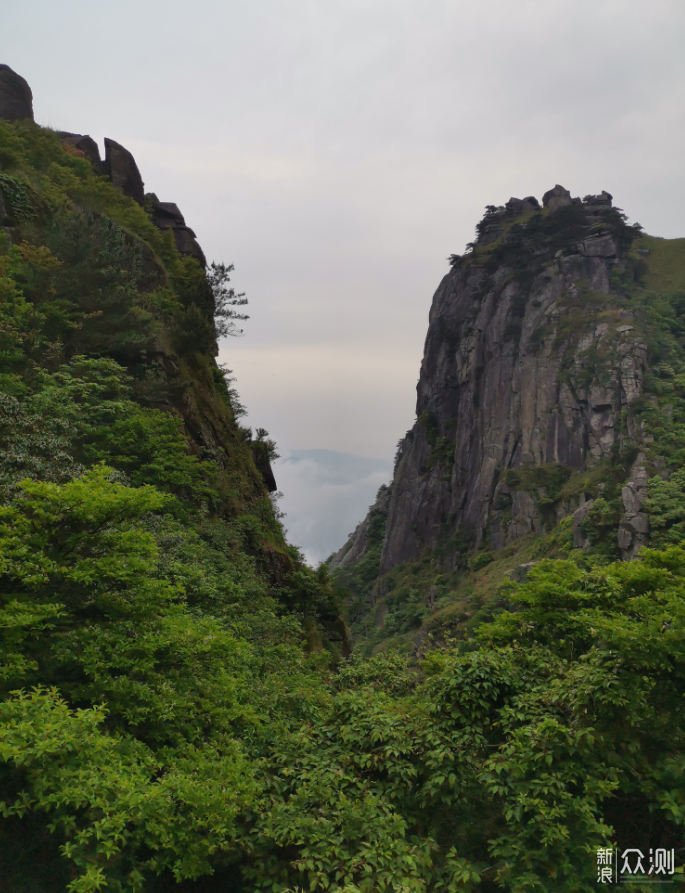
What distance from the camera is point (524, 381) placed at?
60812 millimetres

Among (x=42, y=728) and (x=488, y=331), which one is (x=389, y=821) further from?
(x=488, y=331)

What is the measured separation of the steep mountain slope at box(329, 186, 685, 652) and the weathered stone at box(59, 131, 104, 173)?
3866 centimetres

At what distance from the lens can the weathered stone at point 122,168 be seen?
95.8 ft

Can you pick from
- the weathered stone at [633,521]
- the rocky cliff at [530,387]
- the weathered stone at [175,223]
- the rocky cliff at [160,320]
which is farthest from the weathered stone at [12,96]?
the rocky cliff at [530,387]

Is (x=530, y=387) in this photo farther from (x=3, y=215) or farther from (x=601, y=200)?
(x=3, y=215)

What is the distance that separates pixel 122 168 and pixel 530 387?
4620 cm

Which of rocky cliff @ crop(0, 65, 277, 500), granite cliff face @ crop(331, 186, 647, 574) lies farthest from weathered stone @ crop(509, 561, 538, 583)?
rocky cliff @ crop(0, 65, 277, 500)

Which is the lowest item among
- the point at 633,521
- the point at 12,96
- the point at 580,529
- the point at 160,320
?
the point at 580,529

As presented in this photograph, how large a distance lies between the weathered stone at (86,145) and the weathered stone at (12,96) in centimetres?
304

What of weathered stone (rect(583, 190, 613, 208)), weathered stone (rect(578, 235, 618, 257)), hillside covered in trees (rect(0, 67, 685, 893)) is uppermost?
weathered stone (rect(583, 190, 613, 208))

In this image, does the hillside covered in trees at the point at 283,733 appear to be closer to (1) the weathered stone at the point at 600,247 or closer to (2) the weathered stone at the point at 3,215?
(2) the weathered stone at the point at 3,215

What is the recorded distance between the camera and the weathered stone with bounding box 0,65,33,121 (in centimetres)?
2409

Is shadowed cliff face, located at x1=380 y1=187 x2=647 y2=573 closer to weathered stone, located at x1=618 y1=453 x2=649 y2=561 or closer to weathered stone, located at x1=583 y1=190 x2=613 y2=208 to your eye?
weathered stone, located at x1=583 y1=190 x2=613 y2=208

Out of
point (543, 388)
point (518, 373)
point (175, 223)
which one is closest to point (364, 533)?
point (518, 373)
